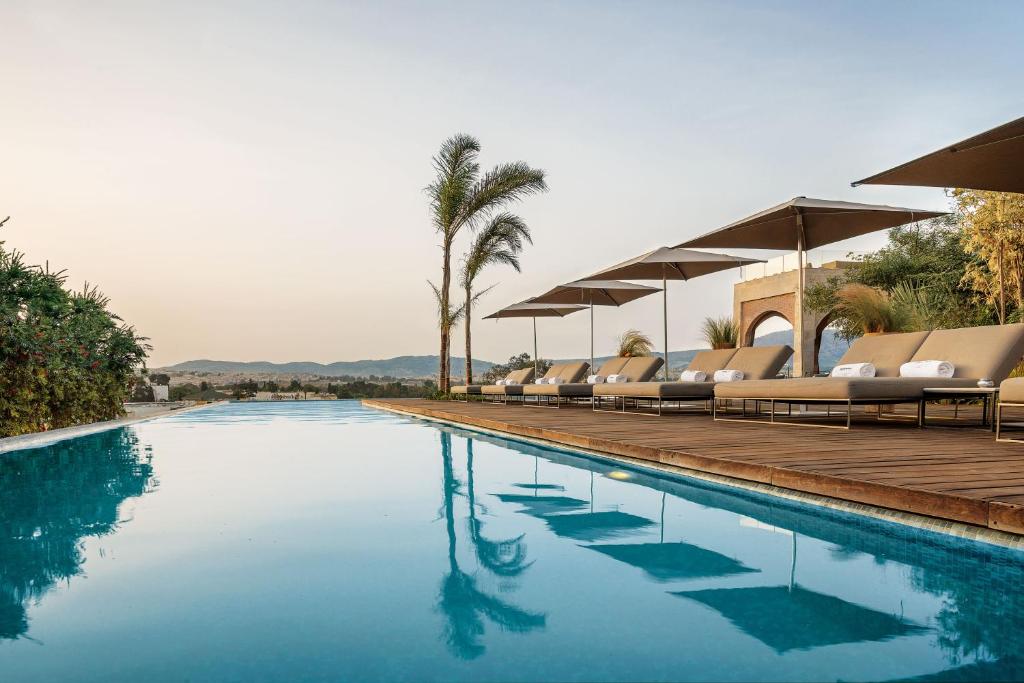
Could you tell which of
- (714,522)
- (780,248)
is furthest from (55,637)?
(780,248)

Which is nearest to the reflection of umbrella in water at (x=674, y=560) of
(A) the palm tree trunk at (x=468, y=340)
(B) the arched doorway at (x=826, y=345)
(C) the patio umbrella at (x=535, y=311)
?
(C) the patio umbrella at (x=535, y=311)

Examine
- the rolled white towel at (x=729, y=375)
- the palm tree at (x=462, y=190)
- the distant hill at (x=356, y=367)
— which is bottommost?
the rolled white towel at (x=729, y=375)

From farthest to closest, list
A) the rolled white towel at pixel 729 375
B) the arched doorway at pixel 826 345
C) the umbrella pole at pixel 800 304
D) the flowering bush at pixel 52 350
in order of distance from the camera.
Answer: the arched doorway at pixel 826 345
the rolled white towel at pixel 729 375
the umbrella pole at pixel 800 304
the flowering bush at pixel 52 350

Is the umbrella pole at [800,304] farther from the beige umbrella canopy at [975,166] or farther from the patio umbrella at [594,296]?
the patio umbrella at [594,296]

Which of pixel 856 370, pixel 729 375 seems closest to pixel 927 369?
pixel 856 370

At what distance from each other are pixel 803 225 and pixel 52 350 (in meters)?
8.73

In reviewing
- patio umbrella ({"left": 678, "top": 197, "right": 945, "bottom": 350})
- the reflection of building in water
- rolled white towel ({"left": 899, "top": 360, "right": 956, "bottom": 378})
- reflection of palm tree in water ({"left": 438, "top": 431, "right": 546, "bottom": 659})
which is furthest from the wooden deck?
the reflection of building in water

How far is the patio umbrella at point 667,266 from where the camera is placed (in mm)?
10164

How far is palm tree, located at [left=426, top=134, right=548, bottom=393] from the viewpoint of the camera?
15.7 m

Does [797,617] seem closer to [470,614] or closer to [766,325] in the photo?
[470,614]

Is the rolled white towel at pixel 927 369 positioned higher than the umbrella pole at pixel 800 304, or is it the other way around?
the umbrella pole at pixel 800 304

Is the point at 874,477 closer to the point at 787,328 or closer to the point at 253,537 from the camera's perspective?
the point at 253,537

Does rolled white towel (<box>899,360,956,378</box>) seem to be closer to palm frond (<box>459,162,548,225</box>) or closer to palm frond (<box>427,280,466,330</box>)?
palm frond (<box>427,280,466,330</box>)

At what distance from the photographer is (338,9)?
1179cm
